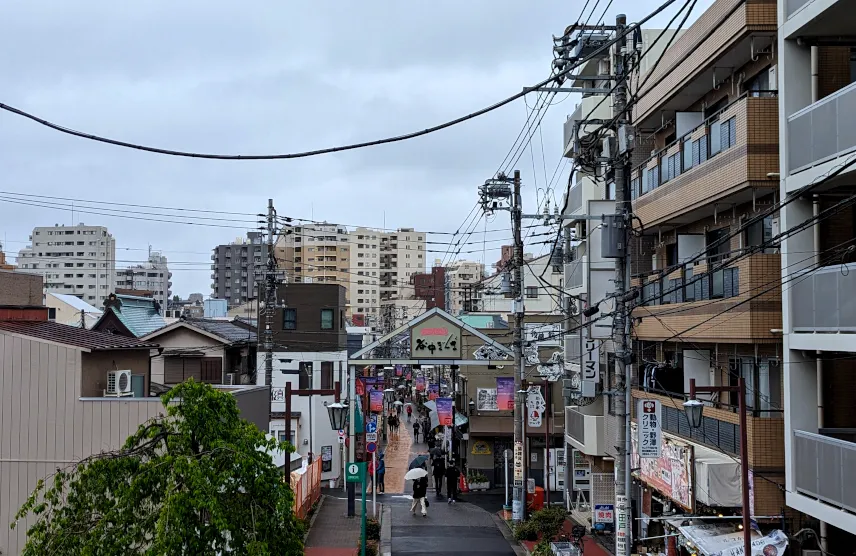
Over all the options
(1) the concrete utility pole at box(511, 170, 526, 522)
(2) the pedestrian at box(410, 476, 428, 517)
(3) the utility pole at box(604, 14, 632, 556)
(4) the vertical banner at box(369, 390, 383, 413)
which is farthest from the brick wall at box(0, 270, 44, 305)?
(4) the vertical banner at box(369, 390, 383, 413)

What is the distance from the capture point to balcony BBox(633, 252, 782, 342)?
15766 millimetres

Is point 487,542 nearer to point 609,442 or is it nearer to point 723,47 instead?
point 609,442

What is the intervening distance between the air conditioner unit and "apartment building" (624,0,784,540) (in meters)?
11.4

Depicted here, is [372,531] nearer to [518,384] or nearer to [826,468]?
[518,384]

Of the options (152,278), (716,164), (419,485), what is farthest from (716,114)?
(152,278)

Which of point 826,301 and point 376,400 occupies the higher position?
point 826,301

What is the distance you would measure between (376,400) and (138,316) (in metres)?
15.5

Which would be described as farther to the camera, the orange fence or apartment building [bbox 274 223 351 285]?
apartment building [bbox 274 223 351 285]

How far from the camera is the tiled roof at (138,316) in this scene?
4378 centimetres

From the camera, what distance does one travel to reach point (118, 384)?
1870 cm

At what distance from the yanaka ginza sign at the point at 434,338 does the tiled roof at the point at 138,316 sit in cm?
1868

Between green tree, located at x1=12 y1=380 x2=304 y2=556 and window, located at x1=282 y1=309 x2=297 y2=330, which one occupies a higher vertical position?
window, located at x1=282 y1=309 x2=297 y2=330

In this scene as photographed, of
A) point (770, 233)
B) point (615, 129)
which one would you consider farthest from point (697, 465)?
point (615, 129)

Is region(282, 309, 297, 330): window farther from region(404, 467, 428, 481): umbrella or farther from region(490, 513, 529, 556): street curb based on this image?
region(490, 513, 529, 556): street curb
